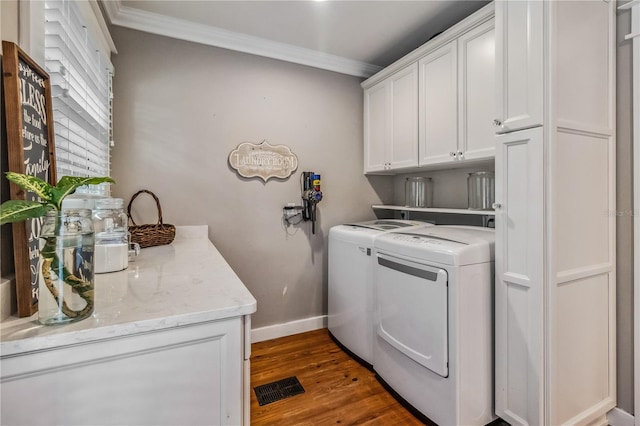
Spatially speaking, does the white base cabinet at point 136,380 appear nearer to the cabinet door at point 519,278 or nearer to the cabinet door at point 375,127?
the cabinet door at point 519,278

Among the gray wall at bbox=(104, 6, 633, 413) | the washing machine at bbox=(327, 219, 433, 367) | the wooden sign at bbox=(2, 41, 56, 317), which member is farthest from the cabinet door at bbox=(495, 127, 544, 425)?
the wooden sign at bbox=(2, 41, 56, 317)

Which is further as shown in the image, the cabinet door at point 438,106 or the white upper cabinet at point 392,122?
the white upper cabinet at point 392,122

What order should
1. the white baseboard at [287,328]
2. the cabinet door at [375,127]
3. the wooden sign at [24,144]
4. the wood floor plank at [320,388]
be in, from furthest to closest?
the cabinet door at [375,127]
the white baseboard at [287,328]
the wood floor plank at [320,388]
the wooden sign at [24,144]

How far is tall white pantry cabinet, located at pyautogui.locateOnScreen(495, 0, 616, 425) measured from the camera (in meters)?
1.34

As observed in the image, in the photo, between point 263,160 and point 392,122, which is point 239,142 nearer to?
point 263,160

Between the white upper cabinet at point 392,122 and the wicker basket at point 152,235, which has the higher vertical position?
the white upper cabinet at point 392,122

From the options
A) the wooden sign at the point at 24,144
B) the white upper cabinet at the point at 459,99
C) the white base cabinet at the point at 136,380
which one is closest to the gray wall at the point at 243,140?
the white upper cabinet at the point at 459,99

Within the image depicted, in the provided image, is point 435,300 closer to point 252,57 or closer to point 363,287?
point 363,287

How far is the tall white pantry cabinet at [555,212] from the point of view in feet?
4.39

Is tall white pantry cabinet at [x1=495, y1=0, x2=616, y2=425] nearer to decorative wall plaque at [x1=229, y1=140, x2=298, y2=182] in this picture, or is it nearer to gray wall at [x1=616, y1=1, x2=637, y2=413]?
gray wall at [x1=616, y1=1, x2=637, y2=413]

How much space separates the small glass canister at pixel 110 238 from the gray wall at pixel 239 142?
1.93ft

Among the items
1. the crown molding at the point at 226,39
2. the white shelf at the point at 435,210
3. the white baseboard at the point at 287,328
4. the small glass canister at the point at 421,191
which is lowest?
the white baseboard at the point at 287,328

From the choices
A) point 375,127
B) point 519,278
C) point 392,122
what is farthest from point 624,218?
point 375,127

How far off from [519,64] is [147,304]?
184cm
